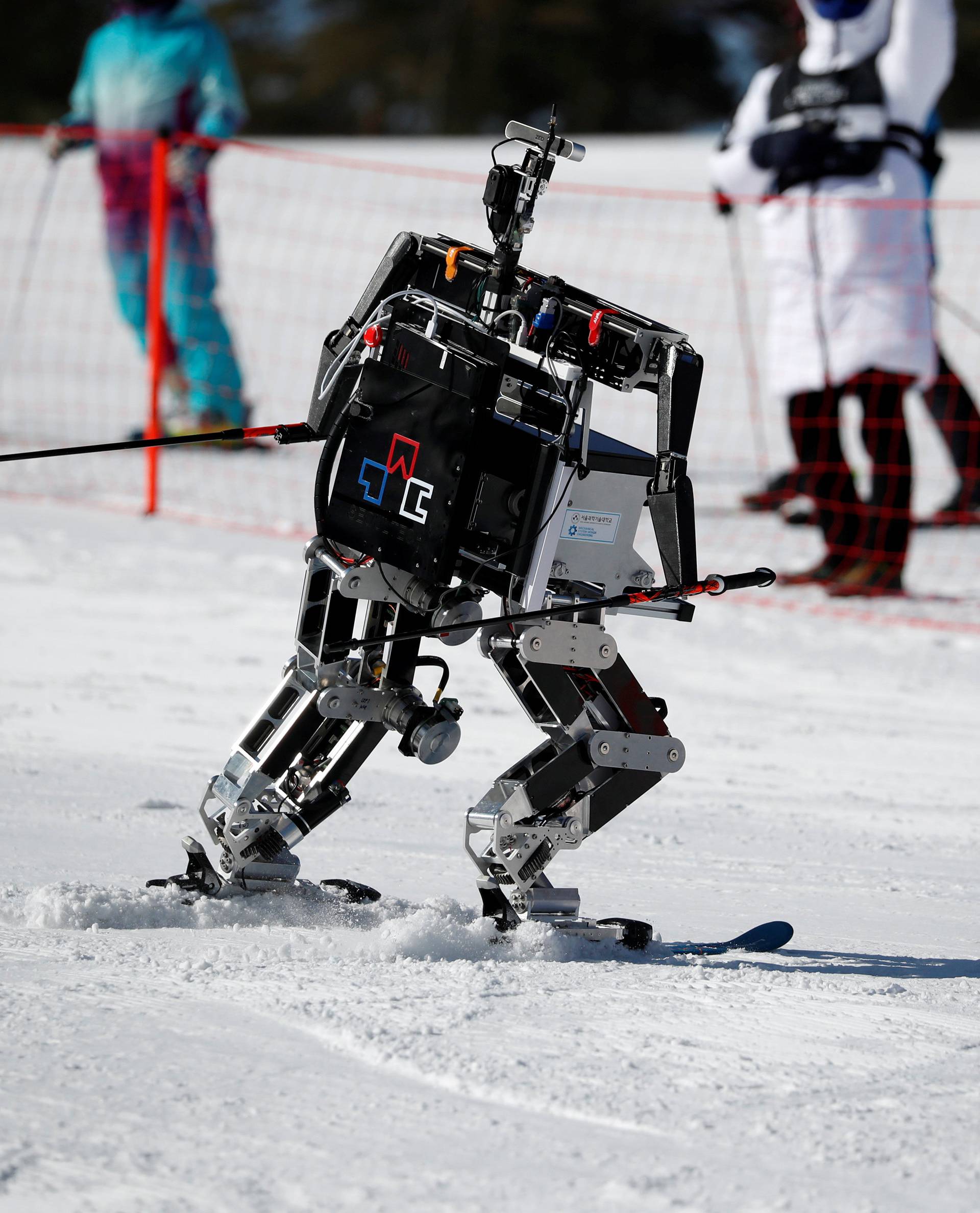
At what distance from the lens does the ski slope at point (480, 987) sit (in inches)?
99.3

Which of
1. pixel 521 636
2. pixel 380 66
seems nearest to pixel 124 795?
pixel 521 636

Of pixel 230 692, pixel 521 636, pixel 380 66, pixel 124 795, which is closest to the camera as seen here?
pixel 521 636

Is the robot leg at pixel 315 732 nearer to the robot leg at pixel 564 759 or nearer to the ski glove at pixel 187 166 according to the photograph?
the robot leg at pixel 564 759

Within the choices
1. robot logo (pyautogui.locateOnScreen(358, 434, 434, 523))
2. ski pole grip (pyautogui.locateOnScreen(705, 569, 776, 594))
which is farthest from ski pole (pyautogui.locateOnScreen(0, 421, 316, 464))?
ski pole grip (pyautogui.locateOnScreen(705, 569, 776, 594))

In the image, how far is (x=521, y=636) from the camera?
3264 millimetres

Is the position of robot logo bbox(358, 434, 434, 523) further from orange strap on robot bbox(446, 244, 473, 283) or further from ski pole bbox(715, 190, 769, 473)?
ski pole bbox(715, 190, 769, 473)

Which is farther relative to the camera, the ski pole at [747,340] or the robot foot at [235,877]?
the ski pole at [747,340]

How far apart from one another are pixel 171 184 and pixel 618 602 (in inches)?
275

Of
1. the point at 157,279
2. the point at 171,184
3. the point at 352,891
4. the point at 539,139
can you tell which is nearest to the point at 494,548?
the point at 539,139

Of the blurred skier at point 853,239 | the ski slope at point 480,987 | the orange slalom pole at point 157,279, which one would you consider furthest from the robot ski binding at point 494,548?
the orange slalom pole at point 157,279

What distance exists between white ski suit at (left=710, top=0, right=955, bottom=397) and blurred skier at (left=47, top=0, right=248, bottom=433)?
11.7ft

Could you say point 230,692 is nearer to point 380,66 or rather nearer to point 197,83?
point 197,83

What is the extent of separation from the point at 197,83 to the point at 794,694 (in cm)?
569

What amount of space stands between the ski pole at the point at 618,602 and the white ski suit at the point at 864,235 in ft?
13.5
